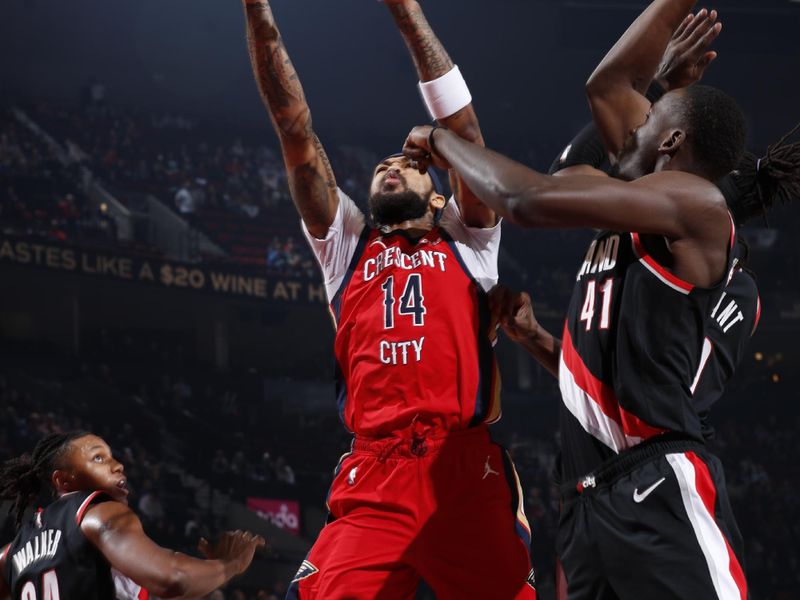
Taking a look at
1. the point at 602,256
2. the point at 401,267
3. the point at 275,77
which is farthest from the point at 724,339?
the point at 275,77

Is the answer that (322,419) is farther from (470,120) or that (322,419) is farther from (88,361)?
(470,120)

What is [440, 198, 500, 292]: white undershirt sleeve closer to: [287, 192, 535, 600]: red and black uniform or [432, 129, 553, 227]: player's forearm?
[287, 192, 535, 600]: red and black uniform

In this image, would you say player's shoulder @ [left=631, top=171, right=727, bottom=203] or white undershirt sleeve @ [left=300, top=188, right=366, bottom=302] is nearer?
player's shoulder @ [left=631, top=171, right=727, bottom=203]

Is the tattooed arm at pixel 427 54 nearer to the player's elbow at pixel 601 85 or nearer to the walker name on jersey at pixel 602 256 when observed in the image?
the player's elbow at pixel 601 85

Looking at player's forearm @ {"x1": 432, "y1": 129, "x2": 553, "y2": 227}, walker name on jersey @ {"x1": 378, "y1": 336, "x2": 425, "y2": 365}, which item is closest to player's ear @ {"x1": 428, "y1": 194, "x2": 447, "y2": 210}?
walker name on jersey @ {"x1": 378, "y1": 336, "x2": 425, "y2": 365}

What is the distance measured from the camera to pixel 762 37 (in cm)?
2100

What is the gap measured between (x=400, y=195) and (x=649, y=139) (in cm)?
141

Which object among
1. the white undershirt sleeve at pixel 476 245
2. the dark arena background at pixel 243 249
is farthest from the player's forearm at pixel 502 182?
the dark arena background at pixel 243 249

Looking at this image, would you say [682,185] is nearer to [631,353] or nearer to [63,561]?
[631,353]

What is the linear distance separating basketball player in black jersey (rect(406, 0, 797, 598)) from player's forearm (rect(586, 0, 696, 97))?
275mm

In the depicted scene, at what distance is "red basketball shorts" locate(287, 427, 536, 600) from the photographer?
134 inches

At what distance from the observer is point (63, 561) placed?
12.5 ft

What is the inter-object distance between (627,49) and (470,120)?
786 mm

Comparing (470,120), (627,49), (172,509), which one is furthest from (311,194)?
(172,509)
